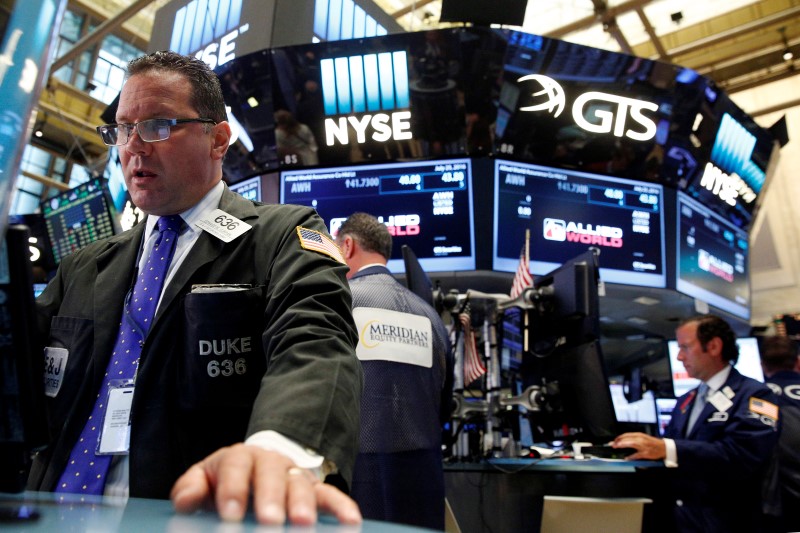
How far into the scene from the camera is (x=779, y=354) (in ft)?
12.4

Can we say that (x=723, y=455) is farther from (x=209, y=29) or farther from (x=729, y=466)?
(x=209, y=29)

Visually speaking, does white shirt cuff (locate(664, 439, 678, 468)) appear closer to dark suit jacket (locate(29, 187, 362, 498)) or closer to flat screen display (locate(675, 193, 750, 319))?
dark suit jacket (locate(29, 187, 362, 498))

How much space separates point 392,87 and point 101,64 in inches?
242

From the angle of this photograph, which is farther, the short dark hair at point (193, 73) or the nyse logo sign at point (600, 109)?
the nyse logo sign at point (600, 109)

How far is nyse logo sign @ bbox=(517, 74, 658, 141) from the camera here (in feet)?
14.8

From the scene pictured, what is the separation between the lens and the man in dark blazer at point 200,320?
850mm

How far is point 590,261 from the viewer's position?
101 inches

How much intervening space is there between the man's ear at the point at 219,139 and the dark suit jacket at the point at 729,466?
7.53 feet

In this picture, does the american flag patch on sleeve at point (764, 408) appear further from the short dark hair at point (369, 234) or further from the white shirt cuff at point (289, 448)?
the white shirt cuff at point (289, 448)

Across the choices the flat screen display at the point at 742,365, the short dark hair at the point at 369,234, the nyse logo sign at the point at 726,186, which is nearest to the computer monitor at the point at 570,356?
the short dark hair at the point at 369,234

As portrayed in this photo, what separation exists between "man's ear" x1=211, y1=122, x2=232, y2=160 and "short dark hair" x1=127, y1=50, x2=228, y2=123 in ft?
0.05

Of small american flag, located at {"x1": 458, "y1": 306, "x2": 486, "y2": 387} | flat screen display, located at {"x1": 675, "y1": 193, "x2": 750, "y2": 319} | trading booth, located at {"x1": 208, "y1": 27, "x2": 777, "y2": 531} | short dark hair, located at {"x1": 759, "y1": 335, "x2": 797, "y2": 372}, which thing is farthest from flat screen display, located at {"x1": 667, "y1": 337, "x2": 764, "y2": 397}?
small american flag, located at {"x1": 458, "y1": 306, "x2": 486, "y2": 387}

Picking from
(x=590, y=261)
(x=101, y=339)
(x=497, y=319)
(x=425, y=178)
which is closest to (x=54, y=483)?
(x=101, y=339)

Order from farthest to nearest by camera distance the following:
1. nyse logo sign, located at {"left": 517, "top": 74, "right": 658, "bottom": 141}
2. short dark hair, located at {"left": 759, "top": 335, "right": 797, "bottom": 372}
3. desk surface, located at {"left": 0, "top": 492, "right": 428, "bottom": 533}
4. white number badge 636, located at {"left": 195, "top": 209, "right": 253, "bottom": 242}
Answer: nyse logo sign, located at {"left": 517, "top": 74, "right": 658, "bottom": 141} < short dark hair, located at {"left": 759, "top": 335, "right": 797, "bottom": 372} < white number badge 636, located at {"left": 195, "top": 209, "right": 253, "bottom": 242} < desk surface, located at {"left": 0, "top": 492, "right": 428, "bottom": 533}
